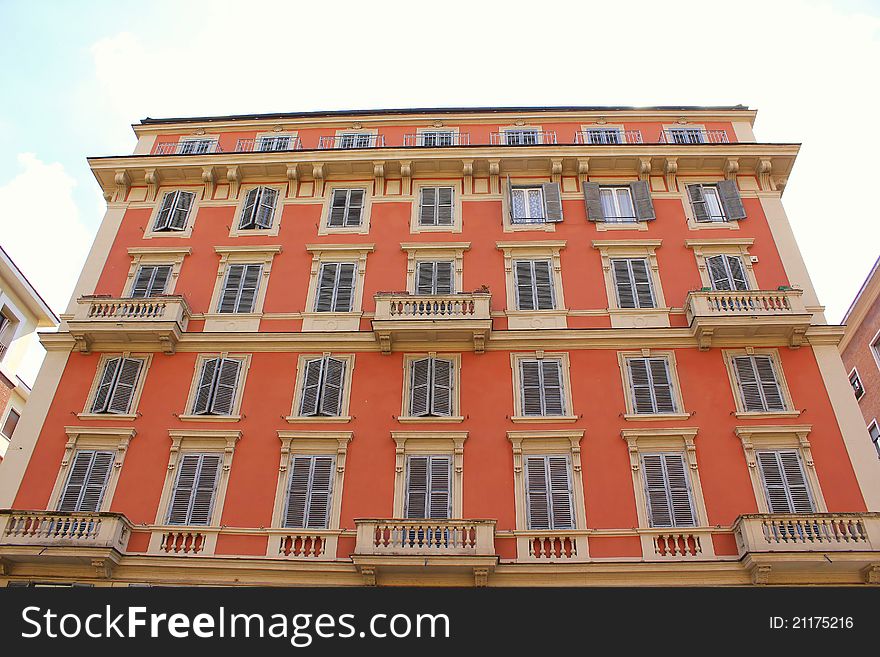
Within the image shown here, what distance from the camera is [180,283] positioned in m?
26.0

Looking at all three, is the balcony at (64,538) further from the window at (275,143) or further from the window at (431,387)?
the window at (275,143)

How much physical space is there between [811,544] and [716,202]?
13236mm

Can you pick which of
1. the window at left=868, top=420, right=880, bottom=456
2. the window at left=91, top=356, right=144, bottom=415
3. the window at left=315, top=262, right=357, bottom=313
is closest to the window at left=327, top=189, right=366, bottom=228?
the window at left=315, top=262, right=357, bottom=313

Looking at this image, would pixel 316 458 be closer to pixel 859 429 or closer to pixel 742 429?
pixel 742 429

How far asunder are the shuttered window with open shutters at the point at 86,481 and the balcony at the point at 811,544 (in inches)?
667

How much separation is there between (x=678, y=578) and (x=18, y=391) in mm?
26811

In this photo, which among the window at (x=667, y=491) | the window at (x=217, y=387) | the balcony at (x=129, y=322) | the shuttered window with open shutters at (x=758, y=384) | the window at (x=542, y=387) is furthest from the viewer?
the balcony at (x=129, y=322)

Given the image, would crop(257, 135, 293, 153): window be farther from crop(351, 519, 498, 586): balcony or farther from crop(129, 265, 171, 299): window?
crop(351, 519, 498, 586): balcony

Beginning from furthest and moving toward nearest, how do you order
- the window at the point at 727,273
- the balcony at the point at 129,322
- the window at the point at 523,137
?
the window at the point at 523,137 → the window at the point at 727,273 → the balcony at the point at 129,322

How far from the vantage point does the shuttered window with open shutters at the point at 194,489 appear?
20625 millimetres

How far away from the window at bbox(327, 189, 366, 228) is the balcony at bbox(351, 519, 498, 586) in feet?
39.2

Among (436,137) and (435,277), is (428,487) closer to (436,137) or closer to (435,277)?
(435,277)

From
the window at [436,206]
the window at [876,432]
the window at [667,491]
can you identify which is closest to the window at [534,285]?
the window at [436,206]
